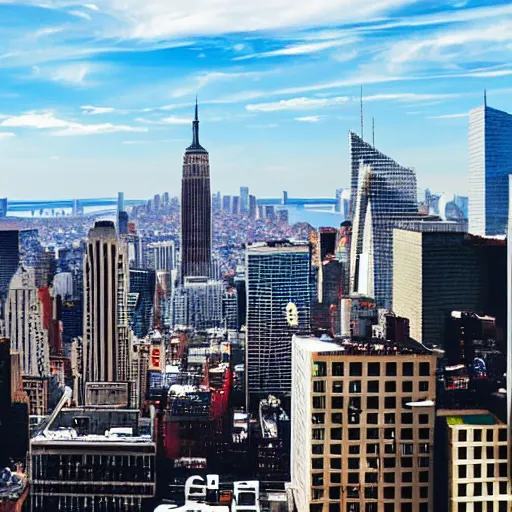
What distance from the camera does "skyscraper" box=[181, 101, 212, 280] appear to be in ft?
17.1

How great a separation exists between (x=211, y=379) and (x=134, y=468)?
1367mm

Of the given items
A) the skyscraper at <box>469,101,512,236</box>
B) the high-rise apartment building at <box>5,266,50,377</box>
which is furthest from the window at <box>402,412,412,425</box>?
the high-rise apartment building at <box>5,266,50,377</box>

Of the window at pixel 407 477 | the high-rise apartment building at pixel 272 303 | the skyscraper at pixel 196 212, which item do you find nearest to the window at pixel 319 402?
the window at pixel 407 477

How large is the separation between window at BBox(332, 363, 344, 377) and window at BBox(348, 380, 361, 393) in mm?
54

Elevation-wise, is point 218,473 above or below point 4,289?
below

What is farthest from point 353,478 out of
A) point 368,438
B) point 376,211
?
point 376,211

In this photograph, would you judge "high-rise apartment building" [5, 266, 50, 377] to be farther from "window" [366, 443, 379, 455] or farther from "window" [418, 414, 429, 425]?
"window" [418, 414, 429, 425]

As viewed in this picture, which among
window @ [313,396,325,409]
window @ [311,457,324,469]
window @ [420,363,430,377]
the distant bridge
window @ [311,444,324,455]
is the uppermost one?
the distant bridge

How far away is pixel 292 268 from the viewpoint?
20.1 ft

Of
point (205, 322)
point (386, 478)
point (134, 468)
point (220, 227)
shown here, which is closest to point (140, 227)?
point (220, 227)

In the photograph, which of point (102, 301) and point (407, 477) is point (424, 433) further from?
point (102, 301)

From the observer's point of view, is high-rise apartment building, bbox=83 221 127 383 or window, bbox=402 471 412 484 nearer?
window, bbox=402 471 412 484

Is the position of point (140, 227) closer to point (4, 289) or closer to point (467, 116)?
point (4, 289)

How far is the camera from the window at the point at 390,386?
3.62m
